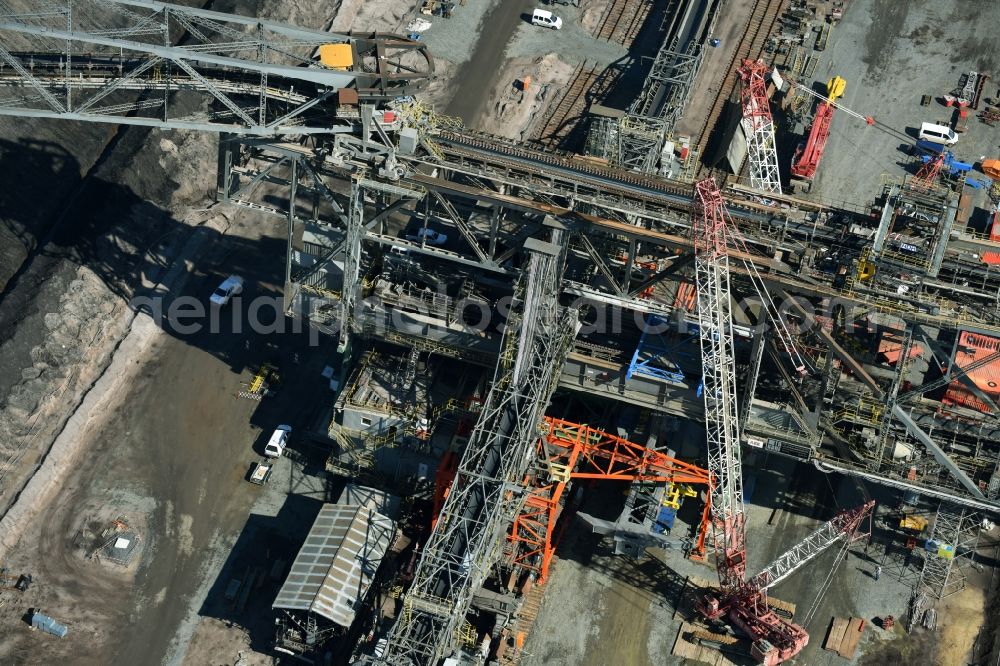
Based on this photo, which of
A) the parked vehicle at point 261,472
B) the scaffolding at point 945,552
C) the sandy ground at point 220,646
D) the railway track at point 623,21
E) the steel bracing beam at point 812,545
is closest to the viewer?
the sandy ground at point 220,646

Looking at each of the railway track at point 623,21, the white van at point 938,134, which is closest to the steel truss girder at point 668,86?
the railway track at point 623,21

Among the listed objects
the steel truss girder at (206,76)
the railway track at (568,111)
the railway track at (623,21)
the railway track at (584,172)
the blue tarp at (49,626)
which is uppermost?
the railway track at (623,21)

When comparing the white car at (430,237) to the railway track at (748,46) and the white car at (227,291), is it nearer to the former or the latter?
the white car at (227,291)

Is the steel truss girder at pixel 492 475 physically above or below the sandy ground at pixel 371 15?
below

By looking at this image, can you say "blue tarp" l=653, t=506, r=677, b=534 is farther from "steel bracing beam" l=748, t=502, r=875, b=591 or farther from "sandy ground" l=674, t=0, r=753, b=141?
"sandy ground" l=674, t=0, r=753, b=141

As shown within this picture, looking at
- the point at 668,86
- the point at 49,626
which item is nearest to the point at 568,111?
the point at 668,86

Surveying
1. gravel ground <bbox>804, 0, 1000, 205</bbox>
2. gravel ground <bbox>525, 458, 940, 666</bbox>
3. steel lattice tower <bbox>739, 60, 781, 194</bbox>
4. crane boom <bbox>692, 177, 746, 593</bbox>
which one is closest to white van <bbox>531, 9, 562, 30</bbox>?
steel lattice tower <bbox>739, 60, 781, 194</bbox>
